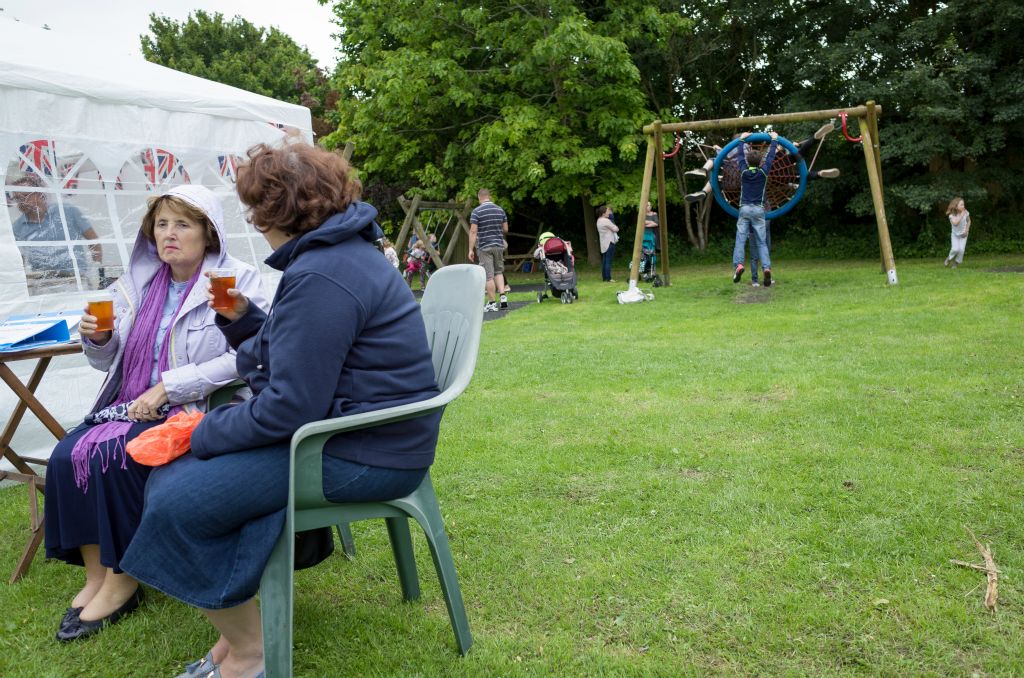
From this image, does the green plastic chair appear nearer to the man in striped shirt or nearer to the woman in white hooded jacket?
the woman in white hooded jacket

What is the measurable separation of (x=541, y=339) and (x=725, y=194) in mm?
5303

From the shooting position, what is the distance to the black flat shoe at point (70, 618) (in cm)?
266

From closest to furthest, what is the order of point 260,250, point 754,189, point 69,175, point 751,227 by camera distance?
point 69,175, point 260,250, point 754,189, point 751,227

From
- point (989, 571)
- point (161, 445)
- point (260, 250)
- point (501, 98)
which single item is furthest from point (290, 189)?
point (501, 98)

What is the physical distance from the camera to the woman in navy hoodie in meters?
2.01

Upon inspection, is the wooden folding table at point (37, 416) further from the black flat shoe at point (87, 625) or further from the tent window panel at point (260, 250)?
the tent window panel at point (260, 250)

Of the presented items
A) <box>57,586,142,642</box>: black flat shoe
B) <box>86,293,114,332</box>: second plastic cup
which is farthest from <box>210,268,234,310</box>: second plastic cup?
<box>57,586,142,642</box>: black flat shoe

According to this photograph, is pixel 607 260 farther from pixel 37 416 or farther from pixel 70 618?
pixel 70 618

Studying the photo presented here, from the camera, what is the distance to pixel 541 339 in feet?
27.2

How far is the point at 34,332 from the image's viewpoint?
3262 mm

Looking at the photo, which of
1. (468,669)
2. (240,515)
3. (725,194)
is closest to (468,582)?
(468,669)

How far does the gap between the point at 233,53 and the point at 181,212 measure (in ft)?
124

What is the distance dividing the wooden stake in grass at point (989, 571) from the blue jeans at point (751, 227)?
8296mm

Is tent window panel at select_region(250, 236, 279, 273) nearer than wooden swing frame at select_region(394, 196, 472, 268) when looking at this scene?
Yes
